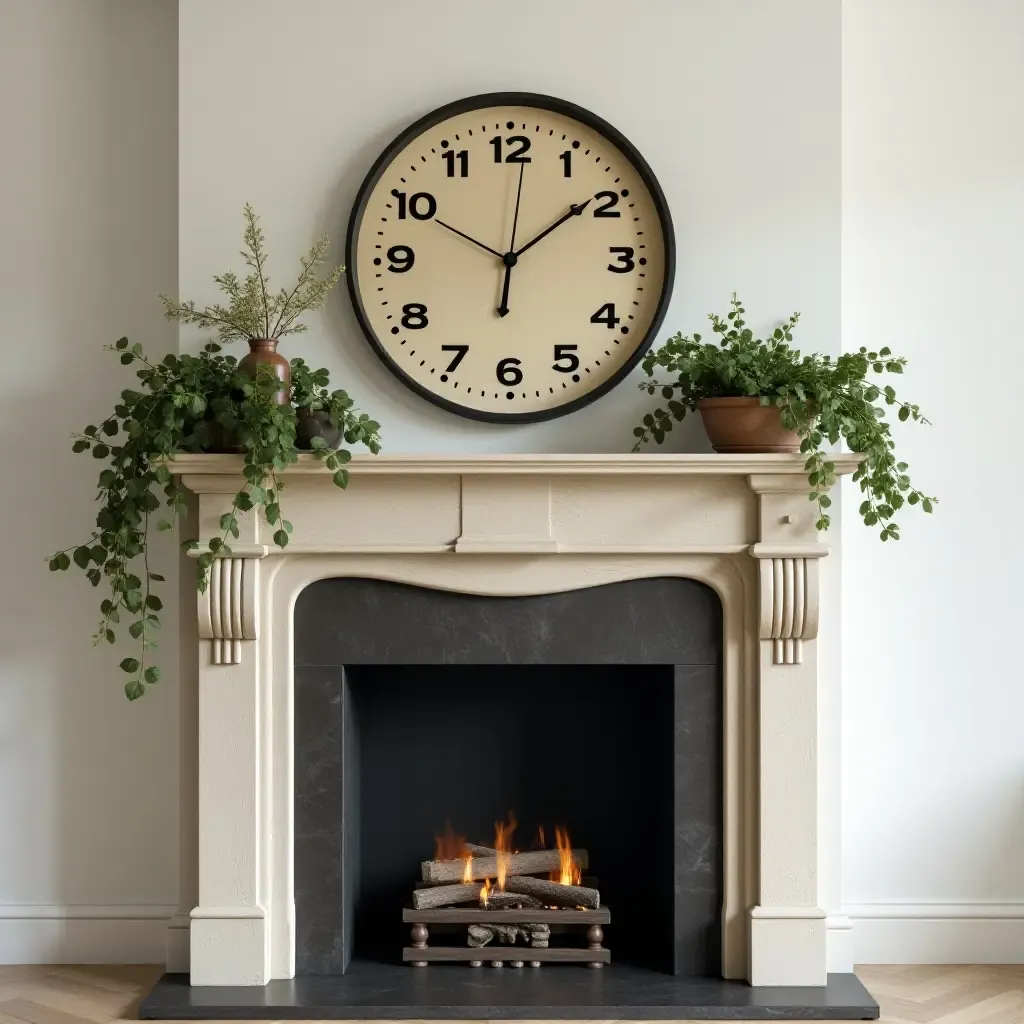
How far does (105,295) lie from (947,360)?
6.95 ft

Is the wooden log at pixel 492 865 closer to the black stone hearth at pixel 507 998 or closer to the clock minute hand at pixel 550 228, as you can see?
the black stone hearth at pixel 507 998

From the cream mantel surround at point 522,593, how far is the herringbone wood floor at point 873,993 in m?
0.21

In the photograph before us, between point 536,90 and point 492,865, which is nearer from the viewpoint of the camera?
point 536,90

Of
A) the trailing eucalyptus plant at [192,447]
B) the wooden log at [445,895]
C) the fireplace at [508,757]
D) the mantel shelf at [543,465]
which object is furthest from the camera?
the wooden log at [445,895]

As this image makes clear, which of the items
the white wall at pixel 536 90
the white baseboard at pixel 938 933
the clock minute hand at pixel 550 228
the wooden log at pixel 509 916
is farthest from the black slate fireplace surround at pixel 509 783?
the clock minute hand at pixel 550 228

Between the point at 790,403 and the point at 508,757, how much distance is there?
3.85ft

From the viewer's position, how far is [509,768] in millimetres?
3021

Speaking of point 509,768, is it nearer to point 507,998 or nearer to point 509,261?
point 507,998

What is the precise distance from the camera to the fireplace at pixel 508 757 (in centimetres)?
268

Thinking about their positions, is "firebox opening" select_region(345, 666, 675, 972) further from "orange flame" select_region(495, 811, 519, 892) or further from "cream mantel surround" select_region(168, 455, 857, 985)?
"cream mantel surround" select_region(168, 455, 857, 985)

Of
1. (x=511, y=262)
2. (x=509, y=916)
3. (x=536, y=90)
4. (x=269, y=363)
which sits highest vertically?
(x=536, y=90)

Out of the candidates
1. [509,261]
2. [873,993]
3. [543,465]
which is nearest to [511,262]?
[509,261]

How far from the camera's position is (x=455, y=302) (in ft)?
8.98

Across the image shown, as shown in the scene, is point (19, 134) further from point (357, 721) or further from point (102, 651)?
point (357, 721)
